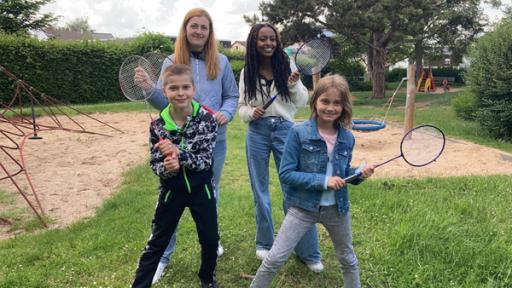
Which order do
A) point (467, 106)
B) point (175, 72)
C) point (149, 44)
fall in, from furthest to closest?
1. point (149, 44)
2. point (467, 106)
3. point (175, 72)

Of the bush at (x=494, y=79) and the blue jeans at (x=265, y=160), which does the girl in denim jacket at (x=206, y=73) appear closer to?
the blue jeans at (x=265, y=160)

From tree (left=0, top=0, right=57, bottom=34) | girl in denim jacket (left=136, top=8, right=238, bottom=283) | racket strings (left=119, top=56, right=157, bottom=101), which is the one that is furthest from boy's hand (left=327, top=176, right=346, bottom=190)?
tree (left=0, top=0, right=57, bottom=34)

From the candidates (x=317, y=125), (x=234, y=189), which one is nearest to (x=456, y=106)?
(x=234, y=189)

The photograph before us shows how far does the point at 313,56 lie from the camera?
3.99m

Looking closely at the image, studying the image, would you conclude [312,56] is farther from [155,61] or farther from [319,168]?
[319,168]

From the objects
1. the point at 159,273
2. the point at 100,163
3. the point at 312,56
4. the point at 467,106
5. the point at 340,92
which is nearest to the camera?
the point at 340,92

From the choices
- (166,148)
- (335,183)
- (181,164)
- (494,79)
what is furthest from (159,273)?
(494,79)

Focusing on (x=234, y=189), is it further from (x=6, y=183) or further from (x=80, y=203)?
(x=6, y=183)

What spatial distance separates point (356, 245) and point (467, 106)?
28.6 feet

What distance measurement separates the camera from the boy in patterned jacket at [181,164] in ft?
9.31

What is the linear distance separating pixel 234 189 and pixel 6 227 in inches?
112

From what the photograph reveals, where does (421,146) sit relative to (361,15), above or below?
below

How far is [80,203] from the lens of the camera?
5930 mm

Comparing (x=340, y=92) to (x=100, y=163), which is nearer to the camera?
(x=340, y=92)
